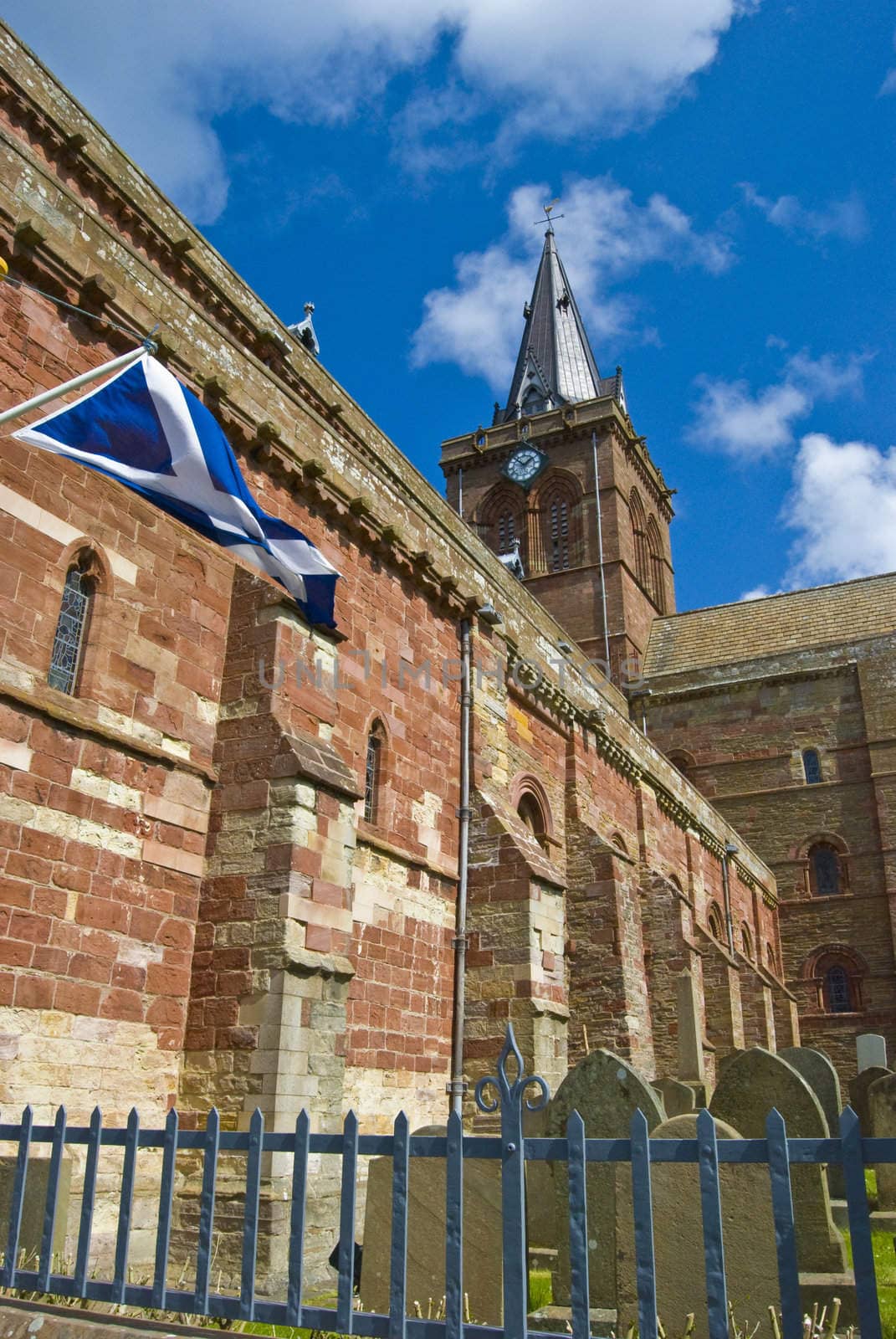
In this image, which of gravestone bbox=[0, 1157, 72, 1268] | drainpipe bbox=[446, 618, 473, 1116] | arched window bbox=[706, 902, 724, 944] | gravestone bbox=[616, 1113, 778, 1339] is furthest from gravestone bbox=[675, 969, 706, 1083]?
gravestone bbox=[0, 1157, 72, 1268]

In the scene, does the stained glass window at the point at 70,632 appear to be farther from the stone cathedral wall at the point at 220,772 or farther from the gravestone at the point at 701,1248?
the gravestone at the point at 701,1248

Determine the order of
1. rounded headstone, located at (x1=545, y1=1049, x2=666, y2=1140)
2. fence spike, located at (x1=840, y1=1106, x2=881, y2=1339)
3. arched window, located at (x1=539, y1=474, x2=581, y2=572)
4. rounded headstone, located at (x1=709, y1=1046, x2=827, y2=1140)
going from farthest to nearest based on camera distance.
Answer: arched window, located at (x1=539, y1=474, x2=581, y2=572) < rounded headstone, located at (x1=709, y1=1046, x2=827, y2=1140) < rounded headstone, located at (x1=545, y1=1049, x2=666, y2=1140) < fence spike, located at (x1=840, y1=1106, x2=881, y2=1339)

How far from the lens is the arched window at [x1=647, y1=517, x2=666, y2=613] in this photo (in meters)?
45.5

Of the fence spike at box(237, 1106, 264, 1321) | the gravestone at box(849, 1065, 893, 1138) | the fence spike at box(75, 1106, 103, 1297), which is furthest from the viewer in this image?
the gravestone at box(849, 1065, 893, 1138)

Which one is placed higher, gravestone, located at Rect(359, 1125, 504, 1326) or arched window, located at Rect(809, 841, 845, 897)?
arched window, located at Rect(809, 841, 845, 897)

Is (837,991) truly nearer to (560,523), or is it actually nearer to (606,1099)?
(560,523)

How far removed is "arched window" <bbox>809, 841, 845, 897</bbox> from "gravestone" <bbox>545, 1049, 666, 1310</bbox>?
1152 inches

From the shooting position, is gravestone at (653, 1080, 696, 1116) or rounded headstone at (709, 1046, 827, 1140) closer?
rounded headstone at (709, 1046, 827, 1140)

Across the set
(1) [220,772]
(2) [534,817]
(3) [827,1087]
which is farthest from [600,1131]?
(2) [534,817]

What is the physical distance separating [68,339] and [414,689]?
6.07 metres

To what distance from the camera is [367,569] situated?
12883mm

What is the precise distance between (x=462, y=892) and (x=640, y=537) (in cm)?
3318

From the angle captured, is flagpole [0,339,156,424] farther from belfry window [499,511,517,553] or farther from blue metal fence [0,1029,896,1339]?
belfry window [499,511,517,553]

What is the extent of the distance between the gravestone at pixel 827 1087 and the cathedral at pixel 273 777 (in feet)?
9.67
